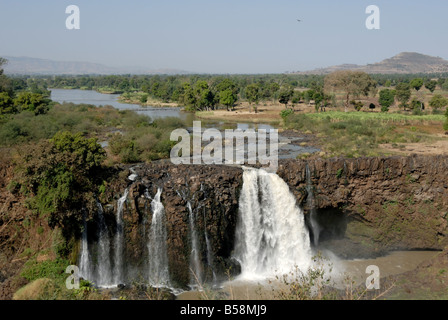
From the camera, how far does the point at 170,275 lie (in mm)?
18016

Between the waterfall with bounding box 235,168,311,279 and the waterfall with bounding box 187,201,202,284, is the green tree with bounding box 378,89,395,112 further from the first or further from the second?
the waterfall with bounding box 187,201,202,284

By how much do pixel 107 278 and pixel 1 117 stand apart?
901 inches

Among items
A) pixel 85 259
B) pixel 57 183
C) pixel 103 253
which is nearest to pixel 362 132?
pixel 103 253

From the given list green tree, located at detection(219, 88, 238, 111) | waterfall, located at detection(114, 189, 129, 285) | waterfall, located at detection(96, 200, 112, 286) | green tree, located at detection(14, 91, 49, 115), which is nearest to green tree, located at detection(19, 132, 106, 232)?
waterfall, located at detection(96, 200, 112, 286)

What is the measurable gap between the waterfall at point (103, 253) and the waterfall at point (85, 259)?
0.45 m

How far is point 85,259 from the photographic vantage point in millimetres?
17141

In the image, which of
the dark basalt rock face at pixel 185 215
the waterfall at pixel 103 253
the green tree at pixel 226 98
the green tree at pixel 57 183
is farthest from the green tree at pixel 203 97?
the waterfall at pixel 103 253

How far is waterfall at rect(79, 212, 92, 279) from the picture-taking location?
672 inches

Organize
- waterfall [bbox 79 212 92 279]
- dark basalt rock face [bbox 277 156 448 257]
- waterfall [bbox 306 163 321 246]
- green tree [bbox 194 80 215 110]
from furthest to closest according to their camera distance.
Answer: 1. green tree [bbox 194 80 215 110]
2. dark basalt rock face [bbox 277 156 448 257]
3. waterfall [bbox 306 163 321 246]
4. waterfall [bbox 79 212 92 279]

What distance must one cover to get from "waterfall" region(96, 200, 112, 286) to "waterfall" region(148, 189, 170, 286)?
190cm

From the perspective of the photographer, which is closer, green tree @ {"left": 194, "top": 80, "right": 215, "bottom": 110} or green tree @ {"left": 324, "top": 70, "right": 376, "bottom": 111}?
green tree @ {"left": 324, "top": 70, "right": 376, "bottom": 111}

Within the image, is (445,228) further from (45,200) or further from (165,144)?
(45,200)

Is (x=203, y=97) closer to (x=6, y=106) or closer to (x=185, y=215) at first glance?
(x=6, y=106)

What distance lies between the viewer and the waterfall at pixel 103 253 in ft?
57.4
